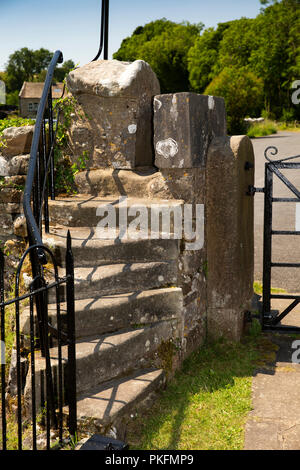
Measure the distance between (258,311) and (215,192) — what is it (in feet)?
4.83

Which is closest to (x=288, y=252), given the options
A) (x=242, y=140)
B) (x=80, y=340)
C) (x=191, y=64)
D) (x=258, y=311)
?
(x=258, y=311)

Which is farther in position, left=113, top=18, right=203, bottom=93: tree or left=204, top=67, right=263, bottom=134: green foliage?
left=113, top=18, right=203, bottom=93: tree

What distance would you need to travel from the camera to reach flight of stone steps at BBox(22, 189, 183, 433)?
3.33 m

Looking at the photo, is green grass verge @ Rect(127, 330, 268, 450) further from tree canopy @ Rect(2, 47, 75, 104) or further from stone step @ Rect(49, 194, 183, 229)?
tree canopy @ Rect(2, 47, 75, 104)

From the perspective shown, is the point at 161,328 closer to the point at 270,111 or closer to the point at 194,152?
the point at 194,152

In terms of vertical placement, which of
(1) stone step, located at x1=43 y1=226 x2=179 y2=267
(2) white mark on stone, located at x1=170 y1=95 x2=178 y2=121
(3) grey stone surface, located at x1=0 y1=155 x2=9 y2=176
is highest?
(2) white mark on stone, located at x1=170 y1=95 x2=178 y2=121

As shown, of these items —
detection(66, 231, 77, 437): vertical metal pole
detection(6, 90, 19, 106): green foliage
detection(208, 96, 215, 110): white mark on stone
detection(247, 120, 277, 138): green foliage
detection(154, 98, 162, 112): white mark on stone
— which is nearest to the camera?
detection(66, 231, 77, 437): vertical metal pole

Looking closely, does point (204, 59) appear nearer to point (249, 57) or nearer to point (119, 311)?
point (249, 57)

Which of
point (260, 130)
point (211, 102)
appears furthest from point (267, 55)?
point (211, 102)

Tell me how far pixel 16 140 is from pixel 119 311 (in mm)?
2235

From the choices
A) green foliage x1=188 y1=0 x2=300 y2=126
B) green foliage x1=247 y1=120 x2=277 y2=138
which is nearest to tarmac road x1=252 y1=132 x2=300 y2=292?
green foliage x1=247 y1=120 x2=277 y2=138

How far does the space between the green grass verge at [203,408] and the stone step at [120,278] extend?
30.2 inches

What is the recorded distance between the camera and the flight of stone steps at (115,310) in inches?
131

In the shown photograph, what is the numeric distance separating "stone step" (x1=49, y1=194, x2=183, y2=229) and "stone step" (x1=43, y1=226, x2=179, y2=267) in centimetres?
10
